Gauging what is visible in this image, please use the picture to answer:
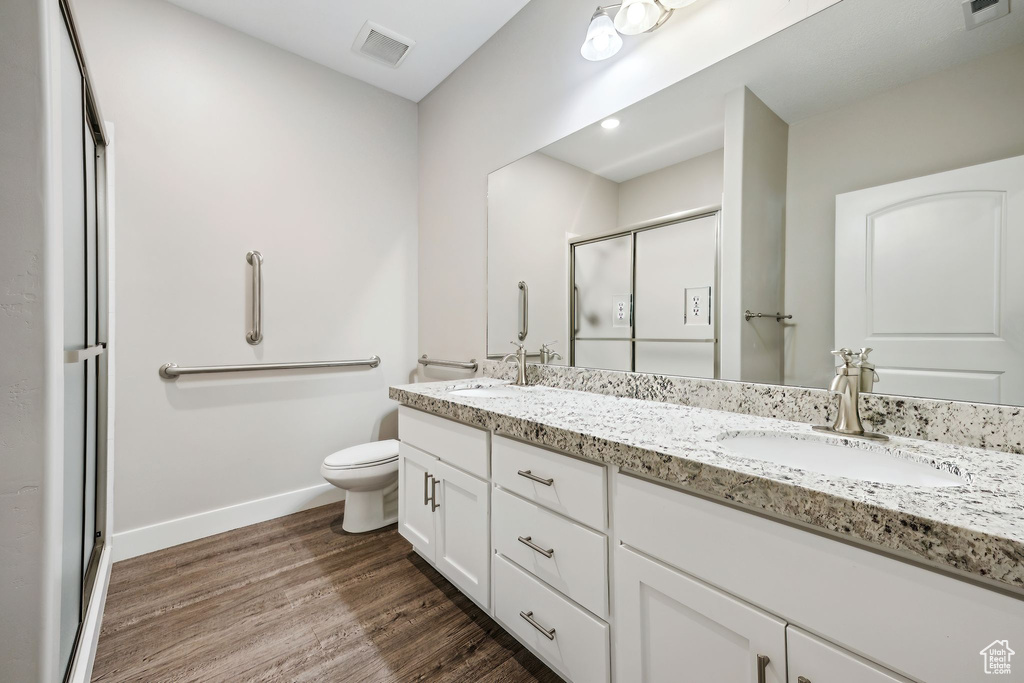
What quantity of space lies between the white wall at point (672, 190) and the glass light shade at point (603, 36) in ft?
1.53

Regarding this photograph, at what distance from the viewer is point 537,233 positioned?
1.89 meters

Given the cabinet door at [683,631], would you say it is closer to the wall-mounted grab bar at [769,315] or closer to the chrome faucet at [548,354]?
the wall-mounted grab bar at [769,315]

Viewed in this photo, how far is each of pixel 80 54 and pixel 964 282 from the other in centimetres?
227

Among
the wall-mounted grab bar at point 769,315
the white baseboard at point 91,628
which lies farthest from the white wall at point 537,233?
the white baseboard at point 91,628

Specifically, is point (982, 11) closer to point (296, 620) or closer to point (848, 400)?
point (848, 400)

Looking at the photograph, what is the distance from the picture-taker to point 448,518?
1.48 m

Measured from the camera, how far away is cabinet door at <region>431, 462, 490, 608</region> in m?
1.31

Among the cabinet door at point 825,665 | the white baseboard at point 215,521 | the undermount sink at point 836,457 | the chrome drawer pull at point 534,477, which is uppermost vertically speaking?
the undermount sink at point 836,457

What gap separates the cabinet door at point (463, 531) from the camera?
131cm

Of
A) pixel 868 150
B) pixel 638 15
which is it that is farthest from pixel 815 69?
pixel 638 15

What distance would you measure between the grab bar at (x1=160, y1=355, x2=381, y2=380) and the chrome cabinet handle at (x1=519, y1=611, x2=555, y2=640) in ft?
5.49

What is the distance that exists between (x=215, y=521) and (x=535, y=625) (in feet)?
5.79

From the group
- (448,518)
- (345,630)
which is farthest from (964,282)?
(345,630)

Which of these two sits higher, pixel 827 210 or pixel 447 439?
pixel 827 210
